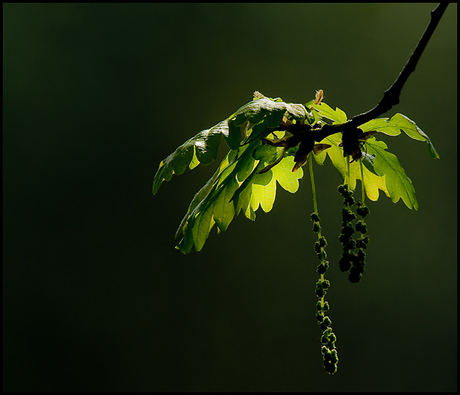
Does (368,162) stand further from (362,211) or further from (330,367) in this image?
(330,367)

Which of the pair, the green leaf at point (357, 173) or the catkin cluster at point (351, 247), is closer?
the catkin cluster at point (351, 247)

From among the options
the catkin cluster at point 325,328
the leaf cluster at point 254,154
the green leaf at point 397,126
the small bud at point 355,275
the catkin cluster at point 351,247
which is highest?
the green leaf at point 397,126

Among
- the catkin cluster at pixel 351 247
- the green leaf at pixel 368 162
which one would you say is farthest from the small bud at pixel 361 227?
the green leaf at pixel 368 162

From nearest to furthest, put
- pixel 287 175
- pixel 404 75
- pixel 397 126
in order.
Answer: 1. pixel 404 75
2. pixel 397 126
3. pixel 287 175

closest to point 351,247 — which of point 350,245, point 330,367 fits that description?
point 350,245

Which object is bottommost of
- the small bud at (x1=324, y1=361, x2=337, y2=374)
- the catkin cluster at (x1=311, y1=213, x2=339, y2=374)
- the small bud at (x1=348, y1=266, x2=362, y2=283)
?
the small bud at (x1=324, y1=361, x2=337, y2=374)

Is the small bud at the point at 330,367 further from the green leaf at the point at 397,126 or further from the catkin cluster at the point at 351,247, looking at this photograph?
the green leaf at the point at 397,126

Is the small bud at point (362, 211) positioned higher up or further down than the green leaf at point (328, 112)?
further down

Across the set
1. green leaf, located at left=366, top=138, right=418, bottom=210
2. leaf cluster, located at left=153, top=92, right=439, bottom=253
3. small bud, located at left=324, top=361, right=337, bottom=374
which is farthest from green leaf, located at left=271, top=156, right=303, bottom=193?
small bud, located at left=324, top=361, right=337, bottom=374

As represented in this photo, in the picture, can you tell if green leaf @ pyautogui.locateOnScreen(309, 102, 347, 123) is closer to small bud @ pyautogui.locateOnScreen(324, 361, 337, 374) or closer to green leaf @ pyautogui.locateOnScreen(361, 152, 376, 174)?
green leaf @ pyautogui.locateOnScreen(361, 152, 376, 174)

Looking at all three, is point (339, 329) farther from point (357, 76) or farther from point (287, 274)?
point (357, 76)

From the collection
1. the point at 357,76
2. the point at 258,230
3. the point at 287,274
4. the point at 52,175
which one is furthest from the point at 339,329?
the point at 52,175
